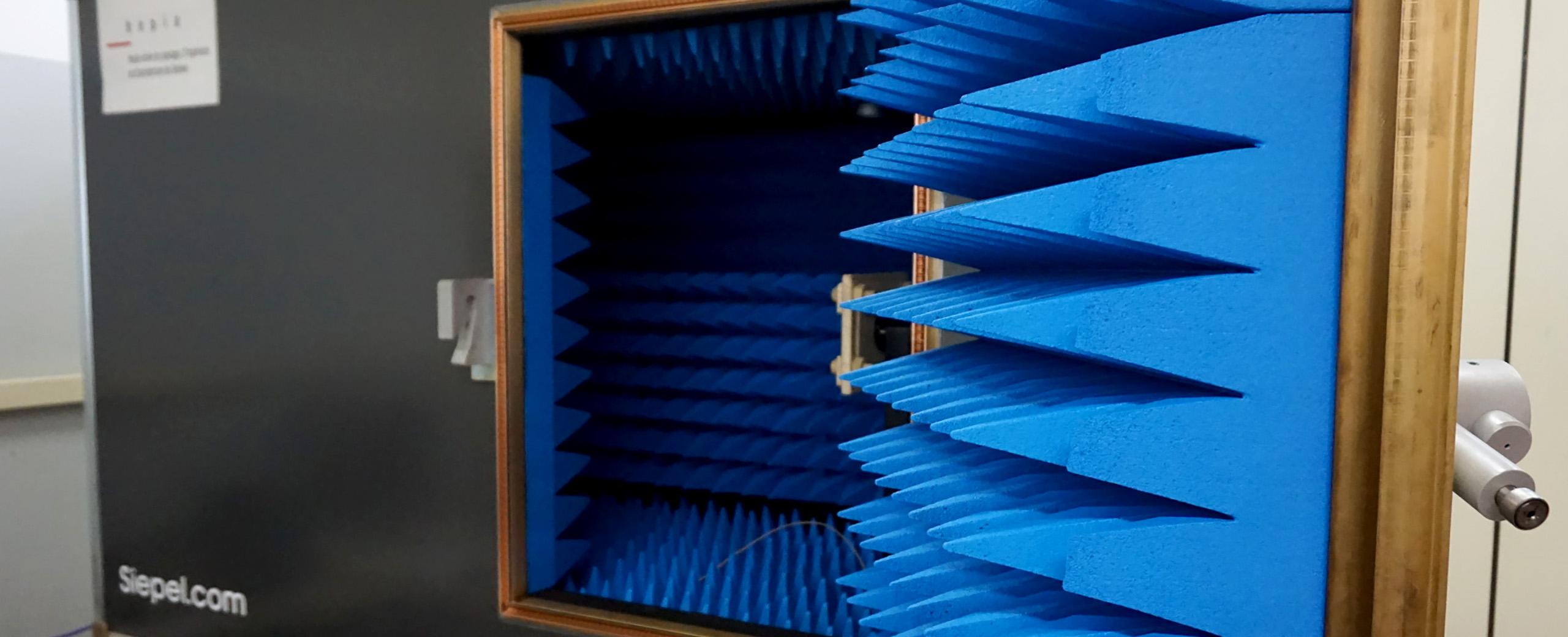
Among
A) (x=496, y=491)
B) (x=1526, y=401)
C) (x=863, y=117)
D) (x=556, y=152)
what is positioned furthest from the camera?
(x=863, y=117)

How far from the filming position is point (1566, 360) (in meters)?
1.16

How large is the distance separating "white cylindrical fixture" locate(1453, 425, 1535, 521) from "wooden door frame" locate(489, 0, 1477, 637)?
0.06m

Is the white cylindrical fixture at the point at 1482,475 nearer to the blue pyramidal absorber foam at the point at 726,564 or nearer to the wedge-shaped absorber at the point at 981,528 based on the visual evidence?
the wedge-shaped absorber at the point at 981,528

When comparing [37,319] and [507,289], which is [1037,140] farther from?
[37,319]

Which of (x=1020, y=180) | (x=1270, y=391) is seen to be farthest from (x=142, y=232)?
(x=1270, y=391)

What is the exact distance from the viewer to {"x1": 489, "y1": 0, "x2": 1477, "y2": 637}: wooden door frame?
39 centimetres

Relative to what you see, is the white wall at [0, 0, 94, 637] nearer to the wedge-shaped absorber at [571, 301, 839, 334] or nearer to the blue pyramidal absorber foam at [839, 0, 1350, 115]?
the wedge-shaped absorber at [571, 301, 839, 334]

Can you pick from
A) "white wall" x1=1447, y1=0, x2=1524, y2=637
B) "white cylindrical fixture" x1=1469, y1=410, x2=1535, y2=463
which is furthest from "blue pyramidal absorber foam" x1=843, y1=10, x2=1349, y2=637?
"white wall" x1=1447, y1=0, x2=1524, y2=637

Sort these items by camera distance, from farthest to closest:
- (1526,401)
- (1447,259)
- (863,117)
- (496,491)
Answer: (863,117) < (496,491) < (1526,401) < (1447,259)

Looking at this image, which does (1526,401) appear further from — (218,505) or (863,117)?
(218,505)

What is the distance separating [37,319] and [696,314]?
1.77m

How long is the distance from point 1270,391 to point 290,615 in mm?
1294

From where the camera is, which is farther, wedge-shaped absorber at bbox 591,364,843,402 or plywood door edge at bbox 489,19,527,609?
wedge-shaped absorber at bbox 591,364,843,402

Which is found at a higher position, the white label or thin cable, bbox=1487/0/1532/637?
the white label
